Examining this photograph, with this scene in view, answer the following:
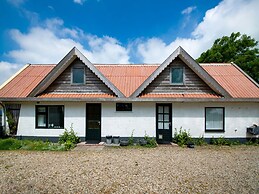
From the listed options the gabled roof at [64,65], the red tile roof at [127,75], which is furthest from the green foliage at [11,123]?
the red tile roof at [127,75]

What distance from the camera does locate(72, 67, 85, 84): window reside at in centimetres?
1158

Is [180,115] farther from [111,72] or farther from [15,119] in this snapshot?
[15,119]

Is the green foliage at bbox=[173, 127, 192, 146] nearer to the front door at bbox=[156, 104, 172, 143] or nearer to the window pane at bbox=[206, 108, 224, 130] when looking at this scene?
the front door at bbox=[156, 104, 172, 143]

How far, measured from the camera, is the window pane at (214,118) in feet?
36.8

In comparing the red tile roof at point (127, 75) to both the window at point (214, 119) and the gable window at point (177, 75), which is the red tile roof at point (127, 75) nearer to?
the gable window at point (177, 75)

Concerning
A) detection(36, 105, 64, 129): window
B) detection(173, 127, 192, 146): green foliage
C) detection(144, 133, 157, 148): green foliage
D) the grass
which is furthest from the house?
the grass

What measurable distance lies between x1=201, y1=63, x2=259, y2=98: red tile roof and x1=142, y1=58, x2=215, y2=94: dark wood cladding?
1.78 metres

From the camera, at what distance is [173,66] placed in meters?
11.4

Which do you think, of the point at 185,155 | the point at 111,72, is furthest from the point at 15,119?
the point at 185,155

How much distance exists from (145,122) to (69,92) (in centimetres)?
513

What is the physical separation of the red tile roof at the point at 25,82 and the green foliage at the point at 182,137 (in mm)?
9575

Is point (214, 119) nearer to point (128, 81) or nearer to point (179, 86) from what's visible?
point (179, 86)

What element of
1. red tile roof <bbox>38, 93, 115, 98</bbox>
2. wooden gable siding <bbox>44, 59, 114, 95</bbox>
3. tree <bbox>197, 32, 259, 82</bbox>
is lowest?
red tile roof <bbox>38, 93, 115, 98</bbox>

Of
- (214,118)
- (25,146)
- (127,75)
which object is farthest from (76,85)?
(214,118)
